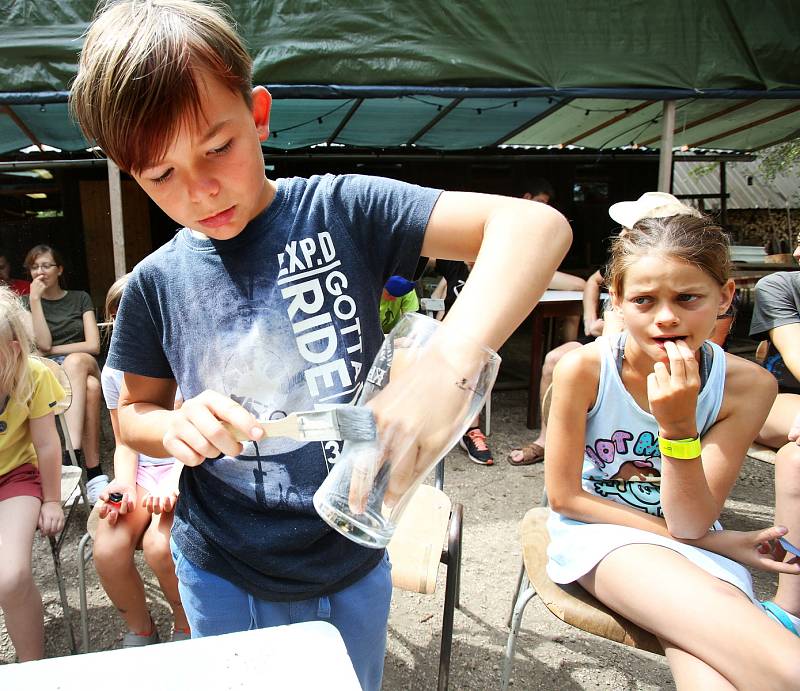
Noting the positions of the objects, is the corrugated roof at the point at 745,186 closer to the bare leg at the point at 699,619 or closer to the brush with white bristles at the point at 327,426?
the bare leg at the point at 699,619

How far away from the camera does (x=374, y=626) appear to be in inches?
45.6

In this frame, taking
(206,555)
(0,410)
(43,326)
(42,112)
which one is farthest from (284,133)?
(206,555)

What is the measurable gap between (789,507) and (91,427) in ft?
13.2

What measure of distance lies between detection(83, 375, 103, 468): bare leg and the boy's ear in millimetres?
3595

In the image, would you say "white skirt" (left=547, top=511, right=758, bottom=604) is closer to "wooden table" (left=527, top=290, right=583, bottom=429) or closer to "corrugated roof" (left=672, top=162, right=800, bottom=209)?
"wooden table" (left=527, top=290, right=583, bottom=429)

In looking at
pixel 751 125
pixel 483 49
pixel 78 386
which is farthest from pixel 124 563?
pixel 751 125

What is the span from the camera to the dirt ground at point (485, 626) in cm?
231

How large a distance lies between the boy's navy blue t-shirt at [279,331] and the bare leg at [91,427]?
328cm

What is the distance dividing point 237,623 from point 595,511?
3.81ft

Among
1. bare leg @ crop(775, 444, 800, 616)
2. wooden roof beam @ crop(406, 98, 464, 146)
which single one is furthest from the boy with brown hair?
wooden roof beam @ crop(406, 98, 464, 146)

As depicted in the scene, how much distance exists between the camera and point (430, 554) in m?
2.06

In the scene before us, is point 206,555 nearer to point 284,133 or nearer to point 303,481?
point 303,481

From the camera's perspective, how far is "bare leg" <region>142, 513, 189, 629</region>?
7.39ft

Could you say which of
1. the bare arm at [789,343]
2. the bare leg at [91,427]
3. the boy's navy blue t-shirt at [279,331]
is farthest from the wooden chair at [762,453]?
the bare leg at [91,427]
